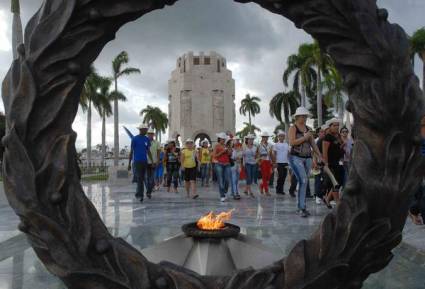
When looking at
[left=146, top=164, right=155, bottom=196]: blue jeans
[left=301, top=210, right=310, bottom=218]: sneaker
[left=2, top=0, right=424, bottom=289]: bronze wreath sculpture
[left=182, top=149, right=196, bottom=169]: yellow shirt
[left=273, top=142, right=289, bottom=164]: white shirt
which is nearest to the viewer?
[left=2, top=0, right=424, bottom=289]: bronze wreath sculpture

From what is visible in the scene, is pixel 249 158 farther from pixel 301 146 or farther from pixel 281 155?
pixel 301 146

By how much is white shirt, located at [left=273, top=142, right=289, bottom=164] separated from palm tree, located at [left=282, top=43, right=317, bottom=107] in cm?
1988

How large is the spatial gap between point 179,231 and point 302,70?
90.6 feet

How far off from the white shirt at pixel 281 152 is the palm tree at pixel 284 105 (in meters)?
38.0

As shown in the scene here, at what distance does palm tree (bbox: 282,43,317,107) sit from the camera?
104ft

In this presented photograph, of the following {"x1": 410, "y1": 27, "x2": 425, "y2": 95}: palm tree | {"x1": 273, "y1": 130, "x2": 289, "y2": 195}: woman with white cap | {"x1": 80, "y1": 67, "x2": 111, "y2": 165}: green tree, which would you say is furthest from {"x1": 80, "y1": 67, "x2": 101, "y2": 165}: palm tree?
{"x1": 273, "y1": 130, "x2": 289, "y2": 195}: woman with white cap

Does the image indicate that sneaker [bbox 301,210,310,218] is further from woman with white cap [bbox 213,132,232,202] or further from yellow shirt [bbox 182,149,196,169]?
yellow shirt [bbox 182,149,196,169]

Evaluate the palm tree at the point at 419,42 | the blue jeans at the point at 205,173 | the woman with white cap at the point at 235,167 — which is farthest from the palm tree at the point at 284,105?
the woman with white cap at the point at 235,167

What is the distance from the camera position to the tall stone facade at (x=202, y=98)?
50719 millimetres

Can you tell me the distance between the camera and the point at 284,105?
5091 centimetres

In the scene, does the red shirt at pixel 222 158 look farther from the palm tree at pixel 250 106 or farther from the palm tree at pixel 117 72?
the palm tree at pixel 250 106

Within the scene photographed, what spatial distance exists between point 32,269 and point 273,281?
2.67 meters

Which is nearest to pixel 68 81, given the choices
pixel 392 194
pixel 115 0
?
pixel 115 0

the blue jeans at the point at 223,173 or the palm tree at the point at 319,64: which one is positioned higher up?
the palm tree at the point at 319,64
